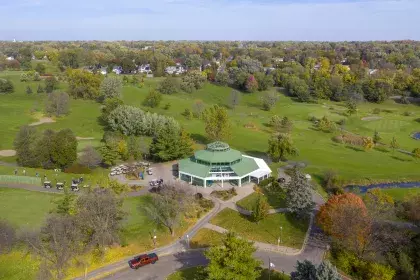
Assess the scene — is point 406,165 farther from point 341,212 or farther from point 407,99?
point 407,99

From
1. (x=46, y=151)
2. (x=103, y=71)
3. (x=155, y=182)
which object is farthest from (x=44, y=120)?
(x=103, y=71)

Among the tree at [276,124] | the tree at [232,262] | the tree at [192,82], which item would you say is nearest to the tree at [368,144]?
the tree at [276,124]

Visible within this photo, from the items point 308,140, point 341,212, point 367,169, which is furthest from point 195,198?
point 308,140

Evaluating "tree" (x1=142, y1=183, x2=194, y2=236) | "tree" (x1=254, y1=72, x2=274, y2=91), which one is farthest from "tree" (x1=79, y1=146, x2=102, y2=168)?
"tree" (x1=254, y1=72, x2=274, y2=91)

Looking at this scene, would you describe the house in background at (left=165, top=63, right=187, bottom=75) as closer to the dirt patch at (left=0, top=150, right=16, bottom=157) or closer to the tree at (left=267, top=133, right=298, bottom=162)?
the dirt patch at (left=0, top=150, right=16, bottom=157)

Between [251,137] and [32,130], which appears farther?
[251,137]

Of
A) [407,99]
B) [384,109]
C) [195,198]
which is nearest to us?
[195,198]

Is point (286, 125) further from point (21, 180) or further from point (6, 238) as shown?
point (6, 238)
